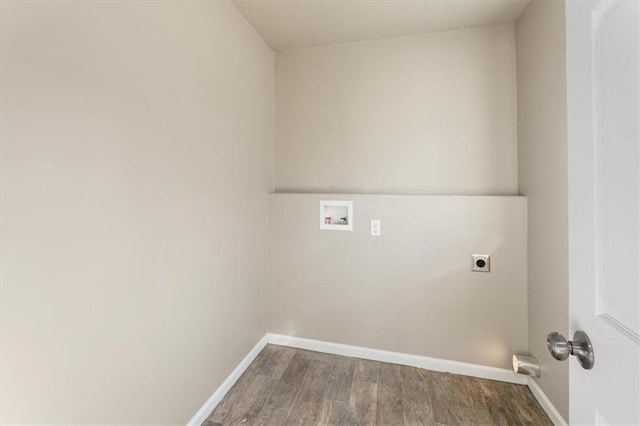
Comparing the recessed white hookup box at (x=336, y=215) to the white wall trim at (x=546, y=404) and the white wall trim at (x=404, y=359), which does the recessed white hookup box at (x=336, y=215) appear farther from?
the white wall trim at (x=546, y=404)

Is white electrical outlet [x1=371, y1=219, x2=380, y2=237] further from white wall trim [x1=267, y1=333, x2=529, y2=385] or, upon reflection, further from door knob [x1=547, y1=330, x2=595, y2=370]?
door knob [x1=547, y1=330, x2=595, y2=370]

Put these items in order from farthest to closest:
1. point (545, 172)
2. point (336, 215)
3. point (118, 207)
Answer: point (336, 215) → point (545, 172) → point (118, 207)

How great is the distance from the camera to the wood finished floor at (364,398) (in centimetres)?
170

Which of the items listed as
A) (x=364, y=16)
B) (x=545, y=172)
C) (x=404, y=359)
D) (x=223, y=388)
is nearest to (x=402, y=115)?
(x=364, y=16)

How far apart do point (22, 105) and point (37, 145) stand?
0.37ft

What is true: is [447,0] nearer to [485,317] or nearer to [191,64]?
[191,64]

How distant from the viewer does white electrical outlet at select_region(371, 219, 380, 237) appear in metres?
2.24

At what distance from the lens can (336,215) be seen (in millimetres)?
2371

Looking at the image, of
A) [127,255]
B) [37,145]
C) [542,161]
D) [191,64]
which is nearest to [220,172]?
[191,64]

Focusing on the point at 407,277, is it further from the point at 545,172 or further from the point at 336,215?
the point at 545,172

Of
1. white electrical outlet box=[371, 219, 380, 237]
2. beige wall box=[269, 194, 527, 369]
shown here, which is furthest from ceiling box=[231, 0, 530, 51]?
white electrical outlet box=[371, 219, 380, 237]

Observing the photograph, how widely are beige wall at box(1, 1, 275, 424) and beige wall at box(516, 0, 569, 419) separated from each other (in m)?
1.86

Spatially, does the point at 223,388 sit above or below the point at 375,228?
below

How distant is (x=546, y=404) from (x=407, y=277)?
1.05 metres
